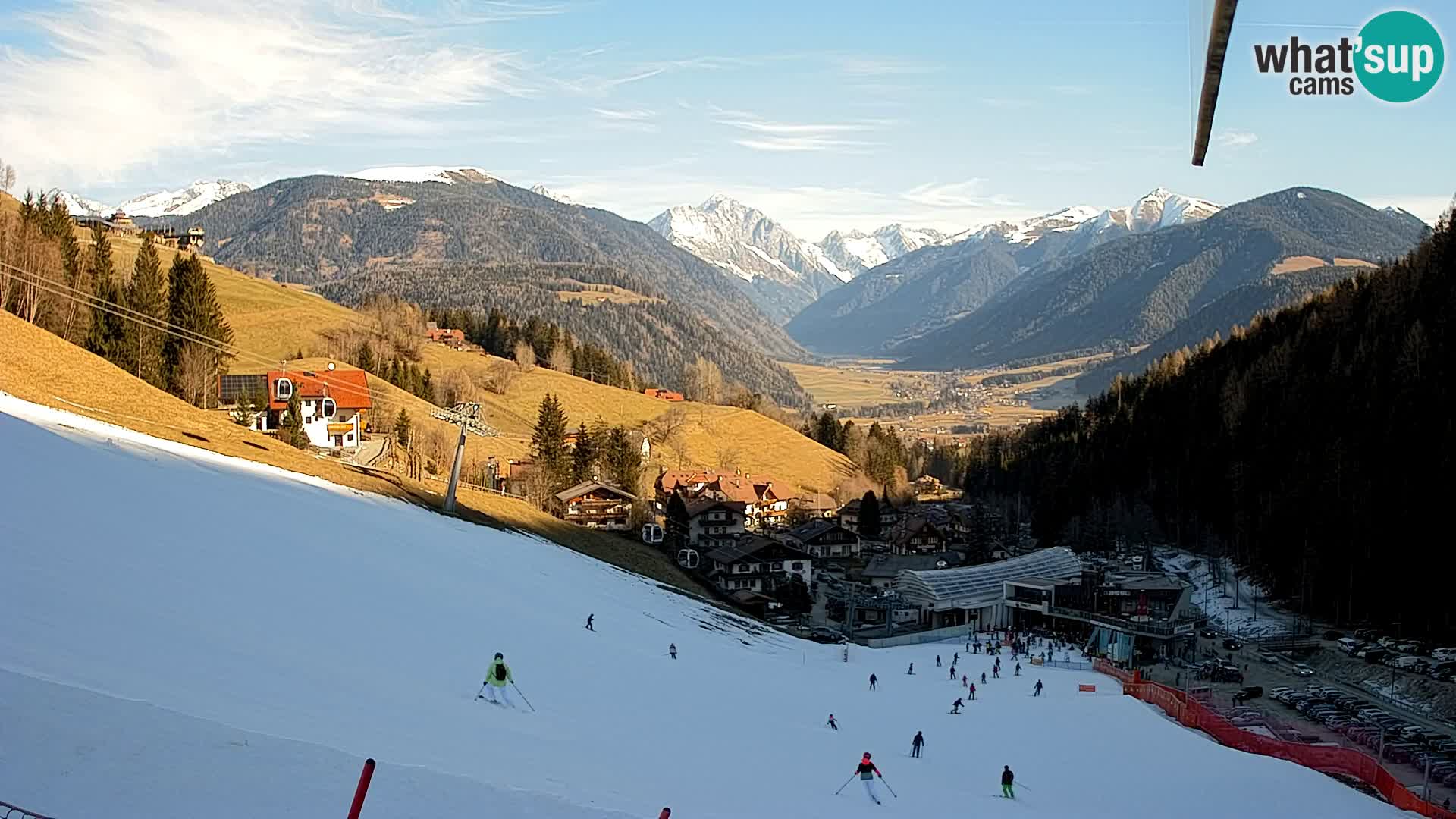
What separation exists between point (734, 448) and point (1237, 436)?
54.0m

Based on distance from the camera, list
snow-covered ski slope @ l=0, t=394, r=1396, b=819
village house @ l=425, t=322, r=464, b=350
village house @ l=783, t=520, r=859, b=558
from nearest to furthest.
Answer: snow-covered ski slope @ l=0, t=394, r=1396, b=819
village house @ l=783, t=520, r=859, b=558
village house @ l=425, t=322, r=464, b=350

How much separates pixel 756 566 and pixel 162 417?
39121mm

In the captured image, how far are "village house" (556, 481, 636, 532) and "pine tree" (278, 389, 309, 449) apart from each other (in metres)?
18.0

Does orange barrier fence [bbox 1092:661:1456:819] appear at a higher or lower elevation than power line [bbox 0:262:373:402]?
lower

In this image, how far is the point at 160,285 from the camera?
2383 inches

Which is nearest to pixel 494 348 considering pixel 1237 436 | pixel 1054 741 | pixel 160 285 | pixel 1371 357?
pixel 160 285

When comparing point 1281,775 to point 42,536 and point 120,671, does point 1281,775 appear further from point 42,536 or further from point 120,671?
point 42,536

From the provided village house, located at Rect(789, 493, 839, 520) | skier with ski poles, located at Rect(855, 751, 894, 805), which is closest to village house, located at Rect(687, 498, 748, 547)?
village house, located at Rect(789, 493, 839, 520)

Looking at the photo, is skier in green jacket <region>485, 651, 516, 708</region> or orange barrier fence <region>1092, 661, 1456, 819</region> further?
orange barrier fence <region>1092, 661, 1456, 819</region>

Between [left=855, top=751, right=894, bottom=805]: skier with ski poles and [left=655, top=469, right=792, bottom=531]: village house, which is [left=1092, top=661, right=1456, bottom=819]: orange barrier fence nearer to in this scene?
[left=855, top=751, right=894, bottom=805]: skier with ski poles

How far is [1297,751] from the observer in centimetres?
2889

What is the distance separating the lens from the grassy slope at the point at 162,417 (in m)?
35.0

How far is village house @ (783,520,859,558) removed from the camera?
86562 mm

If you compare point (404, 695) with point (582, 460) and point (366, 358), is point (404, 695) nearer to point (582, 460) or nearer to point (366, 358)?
point (582, 460)
